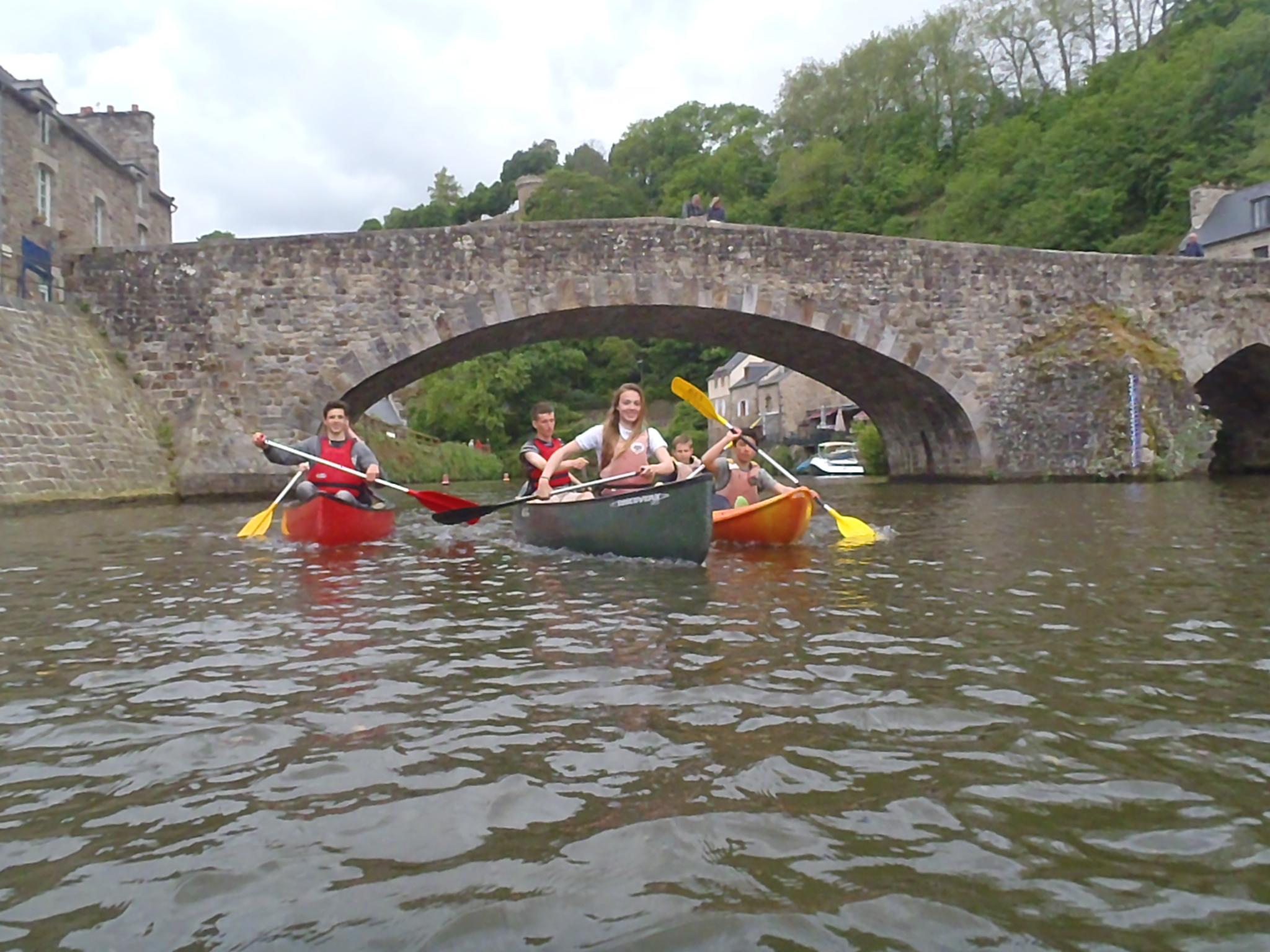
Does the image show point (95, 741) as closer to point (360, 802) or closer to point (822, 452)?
point (360, 802)

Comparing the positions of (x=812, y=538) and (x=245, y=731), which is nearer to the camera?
(x=245, y=731)

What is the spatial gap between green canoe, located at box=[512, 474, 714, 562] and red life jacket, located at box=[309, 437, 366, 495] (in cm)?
229

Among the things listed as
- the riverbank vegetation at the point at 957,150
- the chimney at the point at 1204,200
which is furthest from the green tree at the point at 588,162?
the chimney at the point at 1204,200

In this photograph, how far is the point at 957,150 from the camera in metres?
43.5

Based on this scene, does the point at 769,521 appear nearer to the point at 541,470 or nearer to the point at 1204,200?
the point at 541,470

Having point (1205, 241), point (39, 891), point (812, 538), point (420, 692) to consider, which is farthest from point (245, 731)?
point (1205, 241)

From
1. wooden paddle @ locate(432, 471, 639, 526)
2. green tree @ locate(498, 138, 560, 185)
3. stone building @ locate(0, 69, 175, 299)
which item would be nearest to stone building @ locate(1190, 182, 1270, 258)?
wooden paddle @ locate(432, 471, 639, 526)

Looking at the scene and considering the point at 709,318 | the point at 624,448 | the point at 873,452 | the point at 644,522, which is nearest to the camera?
the point at 644,522

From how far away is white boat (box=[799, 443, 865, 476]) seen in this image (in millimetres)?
29812

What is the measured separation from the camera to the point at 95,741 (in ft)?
9.14

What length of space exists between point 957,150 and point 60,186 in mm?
35517

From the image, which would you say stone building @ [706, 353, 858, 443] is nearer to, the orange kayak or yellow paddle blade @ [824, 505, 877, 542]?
yellow paddle blade @ [824, 505, 877, 542]

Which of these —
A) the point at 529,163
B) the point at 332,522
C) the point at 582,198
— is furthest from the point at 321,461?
the point at 529,163

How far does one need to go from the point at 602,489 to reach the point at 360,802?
4951mm
